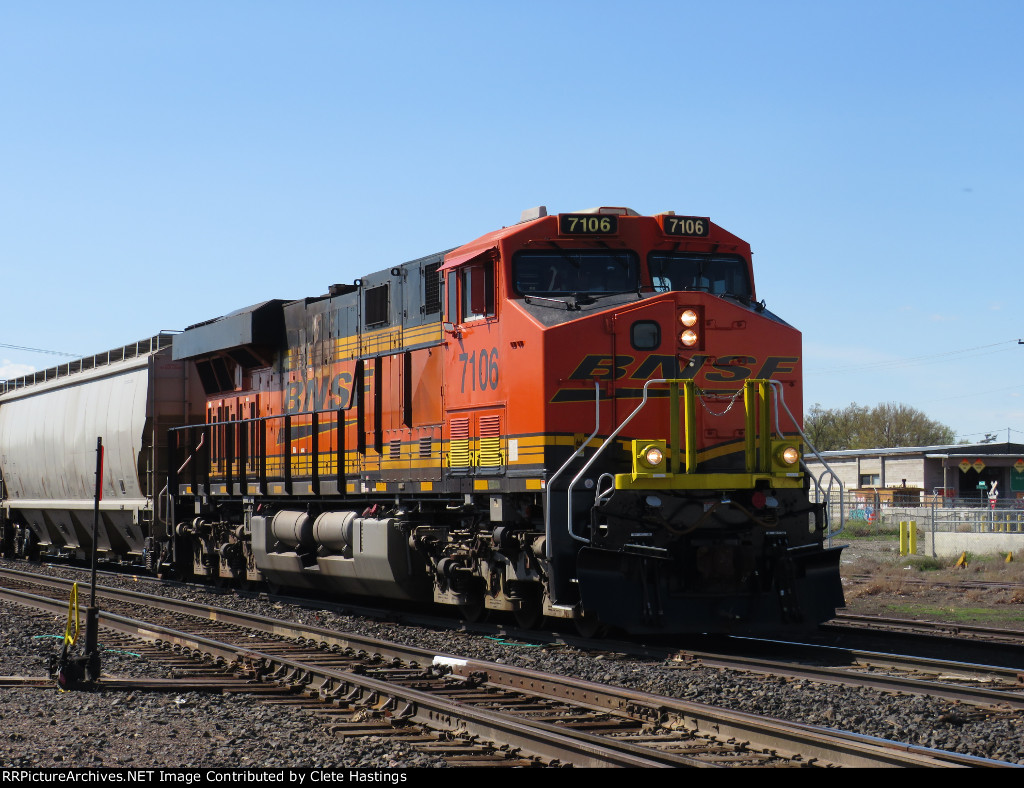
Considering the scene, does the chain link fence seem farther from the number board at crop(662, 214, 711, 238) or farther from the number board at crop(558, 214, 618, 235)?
the number board at crop(558, 214, 618, 235)

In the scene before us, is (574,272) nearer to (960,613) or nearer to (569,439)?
(569,439)

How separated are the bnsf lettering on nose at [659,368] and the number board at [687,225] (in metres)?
1.42

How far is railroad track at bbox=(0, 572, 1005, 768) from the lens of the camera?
668 centimetres

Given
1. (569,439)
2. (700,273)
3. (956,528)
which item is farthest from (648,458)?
(956,528)

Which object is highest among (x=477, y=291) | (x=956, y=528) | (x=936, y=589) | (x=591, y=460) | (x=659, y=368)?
(x=477, y=291)

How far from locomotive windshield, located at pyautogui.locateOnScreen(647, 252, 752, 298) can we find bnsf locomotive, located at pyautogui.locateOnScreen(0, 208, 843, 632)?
2 cm

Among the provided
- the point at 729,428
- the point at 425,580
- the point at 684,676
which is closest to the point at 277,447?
the point at 425,580

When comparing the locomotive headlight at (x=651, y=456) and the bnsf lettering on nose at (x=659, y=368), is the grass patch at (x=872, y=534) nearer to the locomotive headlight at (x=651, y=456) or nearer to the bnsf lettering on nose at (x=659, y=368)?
the bnsf lettering on nose at (x=659, y=368)

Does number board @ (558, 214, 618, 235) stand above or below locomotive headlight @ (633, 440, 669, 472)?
above

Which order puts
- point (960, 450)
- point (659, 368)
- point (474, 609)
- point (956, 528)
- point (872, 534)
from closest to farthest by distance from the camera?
point (659, 368)
point (474, 609)
point (956, 528)
point (872, 534)
point (960, 450)

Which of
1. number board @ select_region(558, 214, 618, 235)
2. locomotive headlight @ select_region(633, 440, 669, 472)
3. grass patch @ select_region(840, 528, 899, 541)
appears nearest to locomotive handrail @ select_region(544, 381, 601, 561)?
locomotive headlight @ select_region(633, 440, 669, 472)

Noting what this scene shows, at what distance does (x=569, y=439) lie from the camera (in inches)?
448

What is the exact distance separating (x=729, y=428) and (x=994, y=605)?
7.54 meters

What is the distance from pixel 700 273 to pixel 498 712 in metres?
5.80
